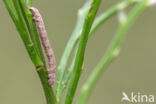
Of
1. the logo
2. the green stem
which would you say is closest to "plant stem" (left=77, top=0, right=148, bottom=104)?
the green stem

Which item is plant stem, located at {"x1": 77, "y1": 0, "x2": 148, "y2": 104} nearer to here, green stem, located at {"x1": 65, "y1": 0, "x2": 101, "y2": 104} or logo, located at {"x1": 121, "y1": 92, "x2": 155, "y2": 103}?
green stem, located at {"x1": 65, "y1": 0, "x2": 101, "y2": 104}

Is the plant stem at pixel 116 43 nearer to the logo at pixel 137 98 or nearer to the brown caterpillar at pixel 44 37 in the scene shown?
the brown caterpillar at pixel 44 37

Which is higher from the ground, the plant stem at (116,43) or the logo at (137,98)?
the plant stem at (116,43)

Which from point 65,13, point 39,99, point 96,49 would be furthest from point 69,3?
point 39,99

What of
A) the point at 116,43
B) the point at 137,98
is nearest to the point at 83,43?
the point at 116,43

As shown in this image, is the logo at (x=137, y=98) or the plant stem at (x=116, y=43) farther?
the logo at (x=137, y=98)

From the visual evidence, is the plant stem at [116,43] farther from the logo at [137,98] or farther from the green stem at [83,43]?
the logo at [137,98]

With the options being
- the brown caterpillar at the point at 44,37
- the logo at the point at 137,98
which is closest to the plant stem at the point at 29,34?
the brown caterpillar at the point at 44,37

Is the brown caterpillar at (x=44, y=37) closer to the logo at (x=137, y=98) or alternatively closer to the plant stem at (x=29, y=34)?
the plant stem at (x=29, y=34)

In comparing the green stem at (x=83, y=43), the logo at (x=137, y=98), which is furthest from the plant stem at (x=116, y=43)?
the logo at (x=137, y=98)

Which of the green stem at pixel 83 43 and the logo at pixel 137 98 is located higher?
the green stem at pixel 83 43

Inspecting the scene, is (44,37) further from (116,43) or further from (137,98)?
(137,98)
